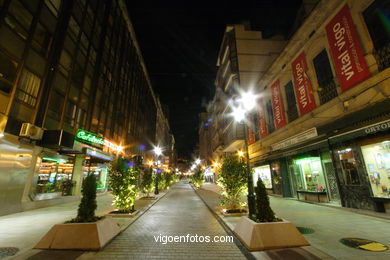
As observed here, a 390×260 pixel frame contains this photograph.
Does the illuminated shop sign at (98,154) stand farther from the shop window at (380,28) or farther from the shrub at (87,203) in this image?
the shop window at (380,28)

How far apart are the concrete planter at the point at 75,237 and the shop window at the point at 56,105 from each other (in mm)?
12360

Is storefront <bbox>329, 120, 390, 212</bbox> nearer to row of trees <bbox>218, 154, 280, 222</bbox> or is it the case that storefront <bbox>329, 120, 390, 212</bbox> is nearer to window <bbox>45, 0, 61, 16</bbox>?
row of trees <bbox>218, 154, 280, 222</bbox>

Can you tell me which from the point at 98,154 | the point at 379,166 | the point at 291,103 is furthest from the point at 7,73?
the point at 379,166

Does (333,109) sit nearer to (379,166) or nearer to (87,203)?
(379,166)

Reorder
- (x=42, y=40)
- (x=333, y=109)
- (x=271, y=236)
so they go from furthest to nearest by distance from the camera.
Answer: (x=42, y=40) → (x=333, y=109) → (x=271, y=236)

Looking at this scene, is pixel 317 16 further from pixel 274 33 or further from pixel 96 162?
pixel 96 162

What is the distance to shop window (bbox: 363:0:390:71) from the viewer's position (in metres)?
7.95

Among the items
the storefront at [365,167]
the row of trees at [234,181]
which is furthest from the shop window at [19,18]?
the storefront at [365,167]

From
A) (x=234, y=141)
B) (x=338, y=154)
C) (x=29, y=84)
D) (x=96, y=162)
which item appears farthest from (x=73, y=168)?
(x=338, y=154)

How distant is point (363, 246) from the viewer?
16.5 feet

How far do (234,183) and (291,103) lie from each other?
9708 millimetres

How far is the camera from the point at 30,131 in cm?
1134

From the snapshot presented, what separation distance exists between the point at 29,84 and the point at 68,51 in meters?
5.49

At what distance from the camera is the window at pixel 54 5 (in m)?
13.9
